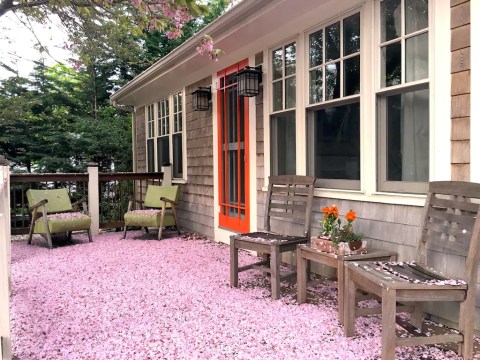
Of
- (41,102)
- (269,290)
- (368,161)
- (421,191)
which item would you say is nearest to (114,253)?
(269,290)

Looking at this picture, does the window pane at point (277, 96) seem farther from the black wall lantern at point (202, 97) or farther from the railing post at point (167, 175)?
the railing post at point (167, 175)

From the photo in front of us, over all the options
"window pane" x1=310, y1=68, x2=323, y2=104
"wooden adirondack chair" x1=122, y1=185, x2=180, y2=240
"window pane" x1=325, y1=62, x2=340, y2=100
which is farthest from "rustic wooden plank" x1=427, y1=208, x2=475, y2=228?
"wooden adirondack chair" x1=122, y1=185, x2=180, y2=240

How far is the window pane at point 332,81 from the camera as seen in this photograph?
10.9 ft

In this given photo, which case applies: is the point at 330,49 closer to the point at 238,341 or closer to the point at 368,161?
the point at 368,161

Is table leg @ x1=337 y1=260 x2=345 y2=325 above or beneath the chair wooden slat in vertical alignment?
beneath

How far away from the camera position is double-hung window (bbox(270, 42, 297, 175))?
393cm

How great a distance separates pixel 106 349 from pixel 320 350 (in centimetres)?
119

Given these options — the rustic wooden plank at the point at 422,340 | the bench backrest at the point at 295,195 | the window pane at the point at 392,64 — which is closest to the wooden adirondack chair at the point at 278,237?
the bench backrest at the point at 295,195

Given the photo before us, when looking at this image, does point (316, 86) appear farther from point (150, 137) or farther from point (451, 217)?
point (150, 137)

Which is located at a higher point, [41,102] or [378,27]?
[41,102]

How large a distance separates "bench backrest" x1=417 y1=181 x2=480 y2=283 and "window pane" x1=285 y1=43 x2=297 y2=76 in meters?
2.00

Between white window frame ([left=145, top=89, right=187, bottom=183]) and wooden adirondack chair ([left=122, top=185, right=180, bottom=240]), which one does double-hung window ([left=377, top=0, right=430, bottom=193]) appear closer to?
wooden adirondack chair ([left=122, top=185, right=180, bottom=240])

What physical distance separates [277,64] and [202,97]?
5.59ft

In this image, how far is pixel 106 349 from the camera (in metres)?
2.24
